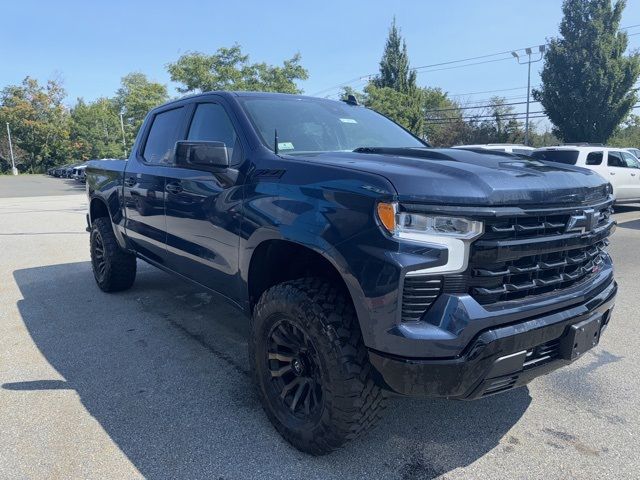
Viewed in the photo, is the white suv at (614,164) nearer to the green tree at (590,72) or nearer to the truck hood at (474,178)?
the truck hood at (474,178)

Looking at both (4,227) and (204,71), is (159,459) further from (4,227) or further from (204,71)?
(204,71)

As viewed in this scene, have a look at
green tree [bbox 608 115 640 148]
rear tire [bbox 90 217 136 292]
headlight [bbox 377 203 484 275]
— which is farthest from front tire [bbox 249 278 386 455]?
green tree [bbox 608 115 640 148]

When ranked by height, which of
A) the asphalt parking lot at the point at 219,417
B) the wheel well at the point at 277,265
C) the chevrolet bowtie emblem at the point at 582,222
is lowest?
the asphalt parking lot at the point at 219,417

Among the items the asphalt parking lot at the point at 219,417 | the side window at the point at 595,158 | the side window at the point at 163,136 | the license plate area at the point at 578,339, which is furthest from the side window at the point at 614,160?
the license plate area at the point at 578,339

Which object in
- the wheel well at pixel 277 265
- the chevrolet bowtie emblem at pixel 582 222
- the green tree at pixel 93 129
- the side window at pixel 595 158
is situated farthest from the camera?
the green tree at pixel 93 129

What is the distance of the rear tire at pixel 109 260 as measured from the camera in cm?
534

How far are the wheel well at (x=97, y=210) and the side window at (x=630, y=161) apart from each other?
13.5 metres

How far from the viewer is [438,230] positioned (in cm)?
207

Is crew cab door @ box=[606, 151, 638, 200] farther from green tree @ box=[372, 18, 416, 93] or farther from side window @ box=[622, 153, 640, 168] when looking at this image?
green tree @ box=[372, 18, 416, 93]

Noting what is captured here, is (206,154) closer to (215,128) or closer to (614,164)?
(215,128)

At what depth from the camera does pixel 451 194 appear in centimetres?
209

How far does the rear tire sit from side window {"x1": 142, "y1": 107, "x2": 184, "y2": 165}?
4.25 ft

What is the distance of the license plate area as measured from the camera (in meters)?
2.31

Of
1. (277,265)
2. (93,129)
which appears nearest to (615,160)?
(277,265)
